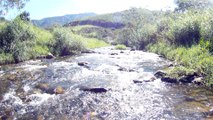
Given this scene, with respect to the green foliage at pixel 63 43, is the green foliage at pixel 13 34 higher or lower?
higher

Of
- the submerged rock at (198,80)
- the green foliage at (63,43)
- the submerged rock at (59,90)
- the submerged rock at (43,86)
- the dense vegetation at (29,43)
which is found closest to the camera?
the submerged rock at (59,90)

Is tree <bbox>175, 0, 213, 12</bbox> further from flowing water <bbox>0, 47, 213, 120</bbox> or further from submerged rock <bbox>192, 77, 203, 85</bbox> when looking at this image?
flowing water <bbox>0, 47, 213, 120</bbox>

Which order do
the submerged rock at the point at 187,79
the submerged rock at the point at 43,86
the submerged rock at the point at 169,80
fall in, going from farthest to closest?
1. the submerged rock at the point at 169,80
2. the submerged rock at the point at 187,79
3. the submerged rock at the point at 43,86

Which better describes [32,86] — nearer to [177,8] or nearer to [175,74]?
[175,74]

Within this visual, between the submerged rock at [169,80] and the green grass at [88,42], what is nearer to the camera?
the submerged rock at [169,80]

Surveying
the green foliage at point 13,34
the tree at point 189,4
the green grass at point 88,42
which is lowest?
the green grass at point 88,42

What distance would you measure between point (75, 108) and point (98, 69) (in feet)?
40.9

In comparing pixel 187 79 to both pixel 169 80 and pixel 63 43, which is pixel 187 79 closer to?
pixel 169 80

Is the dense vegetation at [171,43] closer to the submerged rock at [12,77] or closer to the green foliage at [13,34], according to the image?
the green foliage at [13,34]

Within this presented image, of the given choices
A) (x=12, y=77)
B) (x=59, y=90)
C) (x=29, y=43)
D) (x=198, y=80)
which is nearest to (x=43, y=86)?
(x=59, y=90)

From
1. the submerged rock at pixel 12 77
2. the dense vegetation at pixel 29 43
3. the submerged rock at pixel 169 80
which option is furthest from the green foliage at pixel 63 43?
the submerged rock at pixel 169 80

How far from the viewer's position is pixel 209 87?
1858 cm

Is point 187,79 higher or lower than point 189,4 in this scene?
lower

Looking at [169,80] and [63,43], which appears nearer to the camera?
[169,80]
